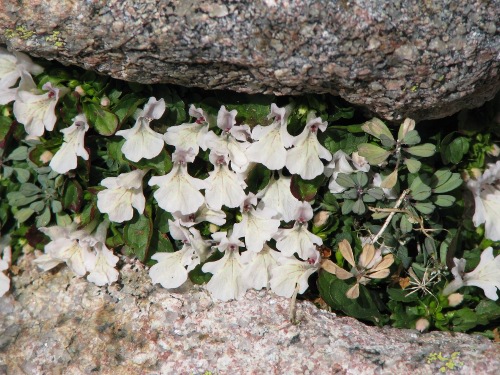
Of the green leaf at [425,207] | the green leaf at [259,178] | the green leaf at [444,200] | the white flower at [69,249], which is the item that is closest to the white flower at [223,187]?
the green leaf at [259,178]

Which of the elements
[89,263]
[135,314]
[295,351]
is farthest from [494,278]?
[89,263]

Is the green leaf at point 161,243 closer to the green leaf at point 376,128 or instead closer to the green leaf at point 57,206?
the green leaf at point 57,206

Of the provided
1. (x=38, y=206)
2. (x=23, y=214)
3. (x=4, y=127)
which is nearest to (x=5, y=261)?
(x=23, y=214)

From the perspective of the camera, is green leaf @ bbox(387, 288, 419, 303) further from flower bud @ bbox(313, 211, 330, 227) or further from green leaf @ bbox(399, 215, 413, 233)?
flower bud @ bbox(313, 211, 330, 227)

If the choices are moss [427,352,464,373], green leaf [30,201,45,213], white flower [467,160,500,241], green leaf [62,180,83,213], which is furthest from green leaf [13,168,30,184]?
white flower [467,160,500,241]

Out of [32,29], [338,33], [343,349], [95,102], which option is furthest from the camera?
[95,102]

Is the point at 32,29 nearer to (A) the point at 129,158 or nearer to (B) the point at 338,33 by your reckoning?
(A) the point at 129,158

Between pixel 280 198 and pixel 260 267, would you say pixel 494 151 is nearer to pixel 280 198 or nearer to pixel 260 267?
pixel 280 198
